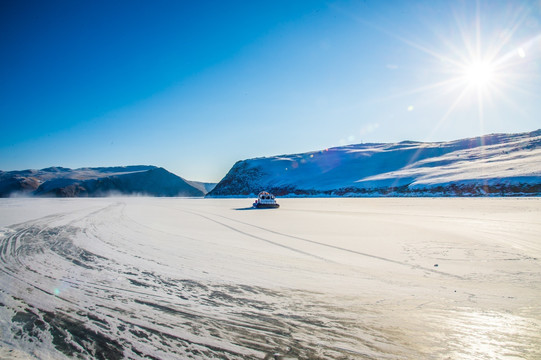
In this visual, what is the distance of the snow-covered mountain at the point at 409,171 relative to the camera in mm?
41812

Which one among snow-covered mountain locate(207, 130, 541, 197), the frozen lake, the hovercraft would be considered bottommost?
the frozen lake

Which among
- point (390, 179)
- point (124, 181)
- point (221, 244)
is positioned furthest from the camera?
point (124, 181)

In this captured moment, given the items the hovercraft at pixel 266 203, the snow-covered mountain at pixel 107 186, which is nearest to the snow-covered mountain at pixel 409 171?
the hovercraft at pixel 266 203

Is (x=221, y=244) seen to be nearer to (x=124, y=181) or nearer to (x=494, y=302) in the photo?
(x=494, y=302)

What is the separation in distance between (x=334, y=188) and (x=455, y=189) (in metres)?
30.1

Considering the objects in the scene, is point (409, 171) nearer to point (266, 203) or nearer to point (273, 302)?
point (266, 203)

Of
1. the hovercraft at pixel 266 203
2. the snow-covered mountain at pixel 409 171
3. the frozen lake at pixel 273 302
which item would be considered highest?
the snow-covered mountain at pixel 409 171

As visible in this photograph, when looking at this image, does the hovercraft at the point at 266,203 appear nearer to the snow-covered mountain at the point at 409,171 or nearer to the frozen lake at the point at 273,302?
the frozen lake at the point at 273,302

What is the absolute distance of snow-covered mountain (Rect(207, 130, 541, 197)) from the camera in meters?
41.8

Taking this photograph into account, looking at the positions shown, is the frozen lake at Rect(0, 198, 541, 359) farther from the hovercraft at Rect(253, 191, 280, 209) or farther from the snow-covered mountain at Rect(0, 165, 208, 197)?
the snow-covered mountain at Rect(0, 165, 208, 197)

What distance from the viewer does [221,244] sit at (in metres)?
8.30

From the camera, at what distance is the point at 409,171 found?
231ft

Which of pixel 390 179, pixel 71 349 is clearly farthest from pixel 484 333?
pixel 390 179

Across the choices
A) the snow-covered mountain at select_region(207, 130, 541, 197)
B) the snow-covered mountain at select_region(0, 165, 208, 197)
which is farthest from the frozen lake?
the snow-covered mountain at select_region(0, 165, 208, 197)
